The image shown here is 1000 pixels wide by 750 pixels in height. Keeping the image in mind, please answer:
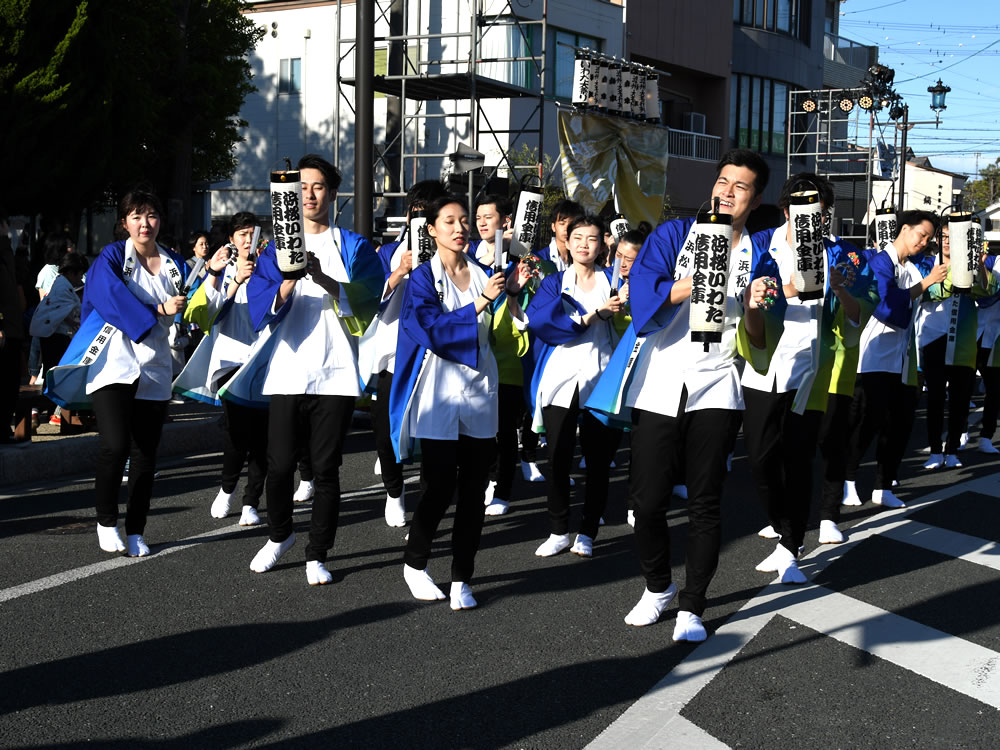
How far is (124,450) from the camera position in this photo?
6156 mm

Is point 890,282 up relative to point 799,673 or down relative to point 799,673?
up

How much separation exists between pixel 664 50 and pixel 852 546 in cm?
2623

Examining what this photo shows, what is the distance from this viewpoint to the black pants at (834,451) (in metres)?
7.24

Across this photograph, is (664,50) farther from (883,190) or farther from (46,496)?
(46,496)

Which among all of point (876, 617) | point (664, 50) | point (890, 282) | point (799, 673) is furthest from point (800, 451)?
point (664, 50)

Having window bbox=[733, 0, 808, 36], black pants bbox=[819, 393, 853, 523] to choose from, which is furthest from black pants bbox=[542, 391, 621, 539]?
window bbox=[733, 0, 808, 36]

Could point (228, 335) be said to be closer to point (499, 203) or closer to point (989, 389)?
point (499, 203)

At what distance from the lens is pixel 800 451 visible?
6133 millimetres

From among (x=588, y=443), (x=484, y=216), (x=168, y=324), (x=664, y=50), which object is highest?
(x=664, y=50)

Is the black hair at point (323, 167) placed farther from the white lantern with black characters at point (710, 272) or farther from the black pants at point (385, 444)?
the white lantern with black characters at point (710, 272)

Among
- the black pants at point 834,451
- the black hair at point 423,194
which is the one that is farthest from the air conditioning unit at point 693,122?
the black pants at point 834,451

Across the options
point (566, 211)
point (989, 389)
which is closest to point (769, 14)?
point (989, 389)

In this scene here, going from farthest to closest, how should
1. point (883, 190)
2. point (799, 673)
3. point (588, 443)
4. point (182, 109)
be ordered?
point (883, 190), point (182, 109), point (588, 443), point (799, 673)

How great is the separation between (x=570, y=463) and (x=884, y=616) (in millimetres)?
1903
